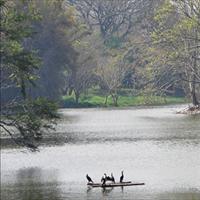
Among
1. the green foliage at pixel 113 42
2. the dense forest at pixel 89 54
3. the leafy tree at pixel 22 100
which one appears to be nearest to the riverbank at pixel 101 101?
the dense forest at pixel 89 54

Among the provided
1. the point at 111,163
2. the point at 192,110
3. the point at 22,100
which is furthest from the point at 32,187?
the point at 192,110

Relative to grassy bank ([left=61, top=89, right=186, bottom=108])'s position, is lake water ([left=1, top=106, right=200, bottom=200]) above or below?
below

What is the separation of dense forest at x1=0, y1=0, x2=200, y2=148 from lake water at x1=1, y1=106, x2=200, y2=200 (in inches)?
94.4

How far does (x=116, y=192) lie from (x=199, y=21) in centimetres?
3567

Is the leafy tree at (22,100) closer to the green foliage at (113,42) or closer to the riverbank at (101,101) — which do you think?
the riverbank at (101,101)

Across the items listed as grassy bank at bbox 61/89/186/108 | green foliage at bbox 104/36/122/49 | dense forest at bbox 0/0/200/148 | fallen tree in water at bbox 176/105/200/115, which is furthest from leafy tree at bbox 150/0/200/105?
green foliage at bbox 104/36/122/49

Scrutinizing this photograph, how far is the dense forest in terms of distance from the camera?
122 ft

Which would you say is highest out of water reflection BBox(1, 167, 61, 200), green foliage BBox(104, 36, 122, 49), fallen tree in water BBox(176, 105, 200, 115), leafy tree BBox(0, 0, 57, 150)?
green foliage BBox(104, 36, 122, 49)

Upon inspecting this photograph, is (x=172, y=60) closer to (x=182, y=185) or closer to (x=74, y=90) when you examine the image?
(x=182, y=185)

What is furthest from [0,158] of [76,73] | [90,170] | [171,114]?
[76,73]

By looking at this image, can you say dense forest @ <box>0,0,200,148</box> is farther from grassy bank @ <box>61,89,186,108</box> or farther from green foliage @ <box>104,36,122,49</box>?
grassy bank @ <box>61,89,186,108</box>

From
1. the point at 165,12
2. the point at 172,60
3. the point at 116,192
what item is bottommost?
the point at 116,192

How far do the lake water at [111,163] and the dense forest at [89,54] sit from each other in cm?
240

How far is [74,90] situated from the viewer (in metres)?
106
